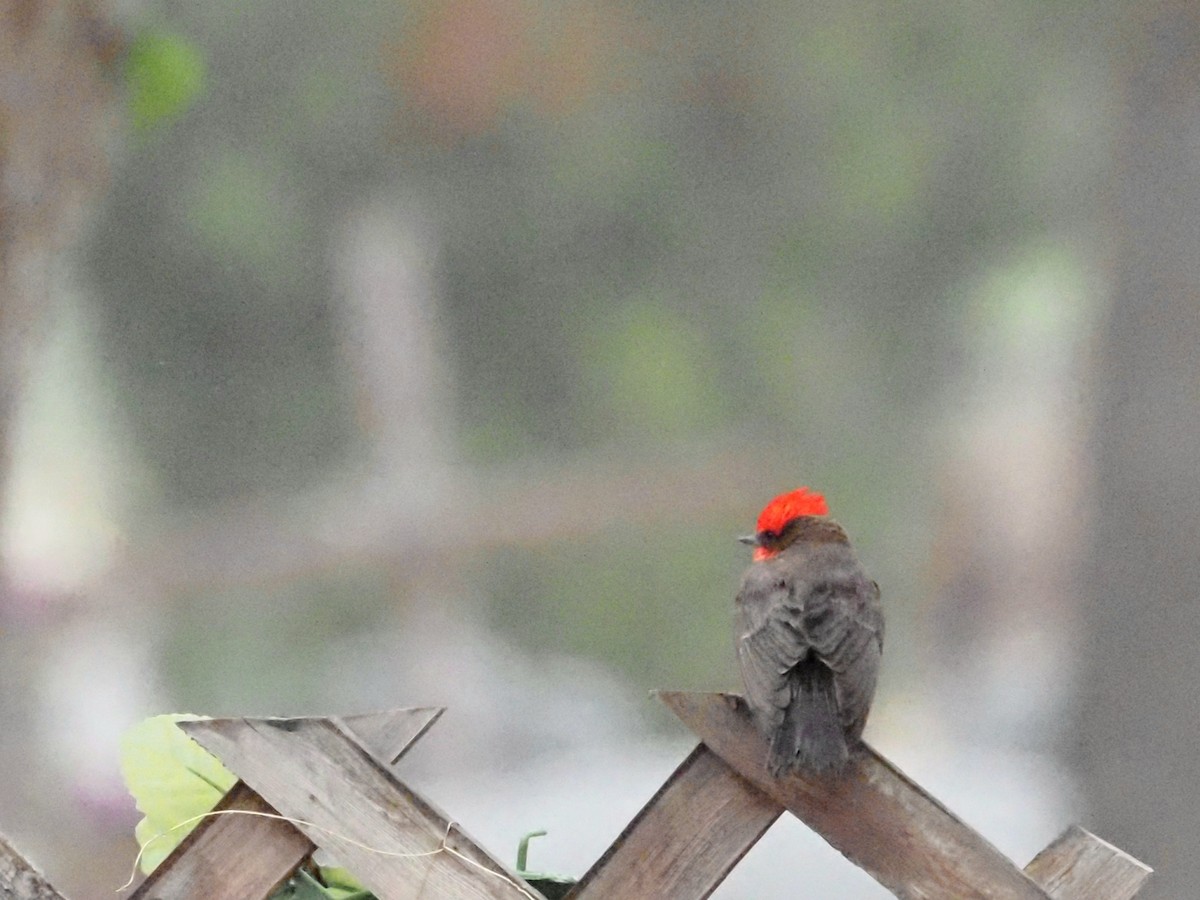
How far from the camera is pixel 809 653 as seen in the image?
1.15 m

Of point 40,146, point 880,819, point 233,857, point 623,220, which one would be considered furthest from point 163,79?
point 880,819

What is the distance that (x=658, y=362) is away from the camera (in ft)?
5.29

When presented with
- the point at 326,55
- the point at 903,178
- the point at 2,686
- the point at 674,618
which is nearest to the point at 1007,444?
the point at 903,178

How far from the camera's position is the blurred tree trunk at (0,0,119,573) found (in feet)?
5.37

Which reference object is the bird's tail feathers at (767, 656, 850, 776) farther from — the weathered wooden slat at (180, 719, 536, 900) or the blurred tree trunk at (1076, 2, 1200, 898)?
the blurred tree trunk at (1076, 2, 1200, 898)

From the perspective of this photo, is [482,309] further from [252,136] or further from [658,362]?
[252,136]

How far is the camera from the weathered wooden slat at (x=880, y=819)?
1089 mm

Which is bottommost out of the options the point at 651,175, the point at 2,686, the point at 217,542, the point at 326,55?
the point at 2,686

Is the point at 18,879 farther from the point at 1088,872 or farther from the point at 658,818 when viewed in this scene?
the point at 1088,872

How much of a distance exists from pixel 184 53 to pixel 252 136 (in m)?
0.13

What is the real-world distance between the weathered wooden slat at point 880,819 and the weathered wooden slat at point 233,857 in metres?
0.30

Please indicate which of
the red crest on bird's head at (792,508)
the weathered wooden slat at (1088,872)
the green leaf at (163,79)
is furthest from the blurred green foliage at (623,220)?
the weathered wooden slat at (1088,872)

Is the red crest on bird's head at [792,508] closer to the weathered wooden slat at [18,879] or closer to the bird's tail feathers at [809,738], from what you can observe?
the bird's tail feathers at [809,738]

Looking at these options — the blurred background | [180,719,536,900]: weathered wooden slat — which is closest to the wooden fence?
[180,719,536,900]: weathered wooden slat
